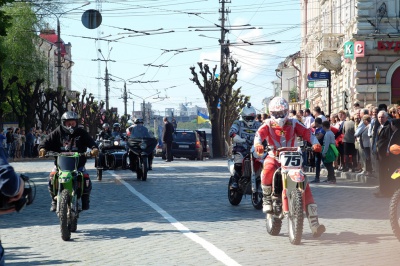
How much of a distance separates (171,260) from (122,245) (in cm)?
155

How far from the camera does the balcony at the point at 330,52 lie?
2089 inches

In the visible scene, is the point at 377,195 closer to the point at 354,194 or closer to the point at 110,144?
the point at 354,194

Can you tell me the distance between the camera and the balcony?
53.1m

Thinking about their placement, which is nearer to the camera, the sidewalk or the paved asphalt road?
the paved asphalt road

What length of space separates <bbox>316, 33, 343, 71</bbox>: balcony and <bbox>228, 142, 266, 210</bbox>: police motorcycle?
3667 cm

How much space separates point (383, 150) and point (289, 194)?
25.2 feet

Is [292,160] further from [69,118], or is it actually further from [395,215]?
[69,118]

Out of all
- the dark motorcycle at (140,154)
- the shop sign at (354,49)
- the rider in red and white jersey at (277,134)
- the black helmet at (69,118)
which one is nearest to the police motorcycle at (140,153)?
the dark motorcycle at (140,154)

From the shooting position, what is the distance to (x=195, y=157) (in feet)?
163

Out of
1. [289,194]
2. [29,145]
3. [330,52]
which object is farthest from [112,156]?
[29,145]

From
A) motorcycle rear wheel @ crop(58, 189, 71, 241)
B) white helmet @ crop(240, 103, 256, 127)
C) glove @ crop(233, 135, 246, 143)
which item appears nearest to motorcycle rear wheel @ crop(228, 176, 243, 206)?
glove @ crop(233, 135, 246, 143)

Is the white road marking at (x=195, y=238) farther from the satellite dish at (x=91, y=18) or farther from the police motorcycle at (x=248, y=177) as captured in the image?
the satellite dish at (x=91, y=18)

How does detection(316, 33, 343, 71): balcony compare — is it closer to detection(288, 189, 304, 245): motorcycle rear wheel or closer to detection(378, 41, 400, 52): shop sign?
detection(378, 41, 400, 52): shop sign

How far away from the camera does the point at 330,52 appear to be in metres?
53.4
